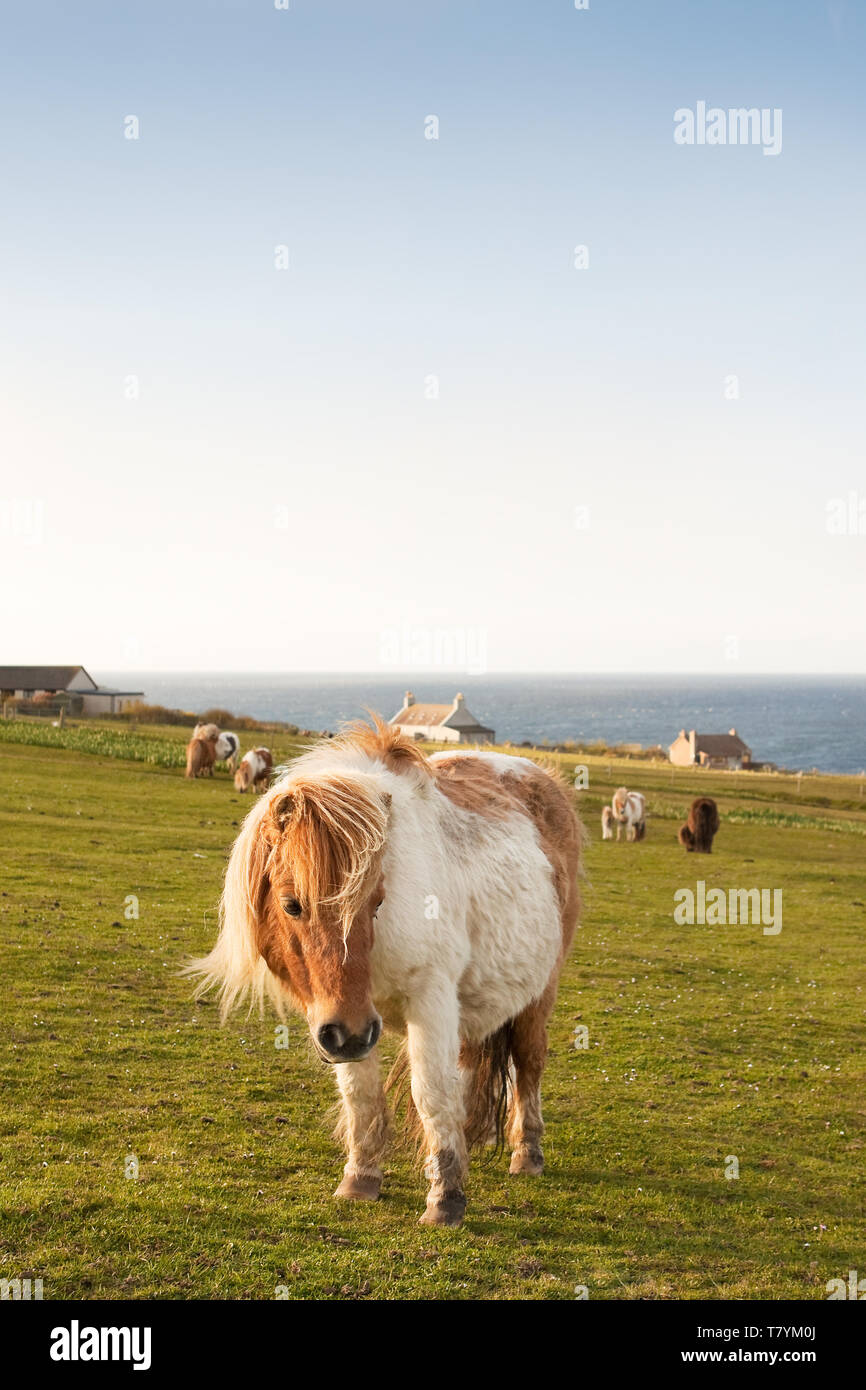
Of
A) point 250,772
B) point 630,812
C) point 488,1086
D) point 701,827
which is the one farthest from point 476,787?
point 250,772

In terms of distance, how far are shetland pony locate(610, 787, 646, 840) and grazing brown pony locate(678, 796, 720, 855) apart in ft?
5.11

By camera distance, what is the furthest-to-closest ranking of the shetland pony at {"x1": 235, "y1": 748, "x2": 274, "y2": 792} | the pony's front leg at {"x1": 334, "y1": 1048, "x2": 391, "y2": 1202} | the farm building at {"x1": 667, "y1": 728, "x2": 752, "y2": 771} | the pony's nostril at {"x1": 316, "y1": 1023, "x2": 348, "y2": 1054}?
the farm building at {"x1": 667, "y1": 728, "x2": 752, "y2": 771} → the shetland pony at {"x1": 235, "y1": 748, "x2": 274, "y2": 792} → the pony's front leg at {"x1": 334, "y1": 1048, "x2": 391, "y2": 1202} → the pony's nostril at {"x1": 316, "y1": 1023, "x2": 348, "y2": 1054}

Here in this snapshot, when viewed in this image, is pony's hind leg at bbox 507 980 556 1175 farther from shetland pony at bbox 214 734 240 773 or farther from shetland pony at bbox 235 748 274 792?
shetland pony at bbox 214 734 240 773

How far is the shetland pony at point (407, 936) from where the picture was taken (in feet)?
16.3

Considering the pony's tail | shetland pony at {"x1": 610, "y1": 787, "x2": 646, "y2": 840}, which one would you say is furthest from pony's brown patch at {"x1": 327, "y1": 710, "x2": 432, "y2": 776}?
shetland pony at {"x1": 610, "y1": 787, "x2": 646, "y2": 840}

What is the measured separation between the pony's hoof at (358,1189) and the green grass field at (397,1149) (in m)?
0.11

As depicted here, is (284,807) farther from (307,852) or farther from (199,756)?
(199,756)

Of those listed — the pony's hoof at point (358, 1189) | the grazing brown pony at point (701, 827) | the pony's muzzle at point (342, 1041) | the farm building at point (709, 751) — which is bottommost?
the farm building at point (709, 751)

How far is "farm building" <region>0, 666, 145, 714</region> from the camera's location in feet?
220

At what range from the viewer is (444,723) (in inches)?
2837

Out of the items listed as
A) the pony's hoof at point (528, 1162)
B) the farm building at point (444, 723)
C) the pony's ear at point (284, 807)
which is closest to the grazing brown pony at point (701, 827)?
the pony's hoof at point (528, 1162)

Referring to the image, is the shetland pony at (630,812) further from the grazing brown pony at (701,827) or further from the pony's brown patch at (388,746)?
the pony's brown patch at (388,746)

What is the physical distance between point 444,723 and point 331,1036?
221 ft
